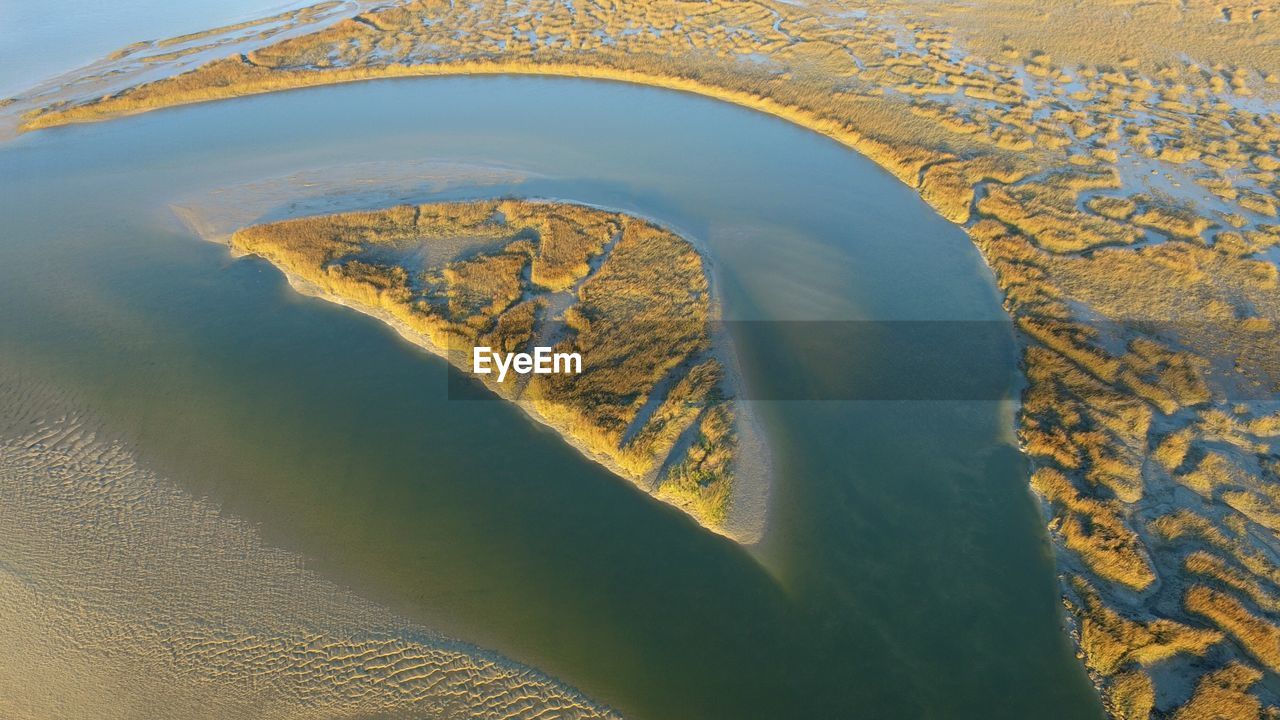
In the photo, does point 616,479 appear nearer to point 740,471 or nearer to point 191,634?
point 740,471

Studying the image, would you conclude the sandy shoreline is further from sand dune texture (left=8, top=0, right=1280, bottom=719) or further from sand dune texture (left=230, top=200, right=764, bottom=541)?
sand dune texture (left=8, top=0, right=1280, bottom=719)

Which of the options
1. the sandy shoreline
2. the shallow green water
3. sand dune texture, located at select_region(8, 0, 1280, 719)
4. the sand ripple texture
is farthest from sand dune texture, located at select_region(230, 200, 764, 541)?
sand dune texture, located at select_region(8, 0, 1280, 719)

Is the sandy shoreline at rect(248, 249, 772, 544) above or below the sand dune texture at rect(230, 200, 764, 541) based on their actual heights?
below

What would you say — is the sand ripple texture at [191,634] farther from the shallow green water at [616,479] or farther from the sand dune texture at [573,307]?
the sand dune texture at [573,307]

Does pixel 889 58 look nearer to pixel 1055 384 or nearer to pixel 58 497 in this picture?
pixel 1055 384

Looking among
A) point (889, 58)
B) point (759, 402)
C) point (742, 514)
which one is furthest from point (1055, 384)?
point (889, 58)
